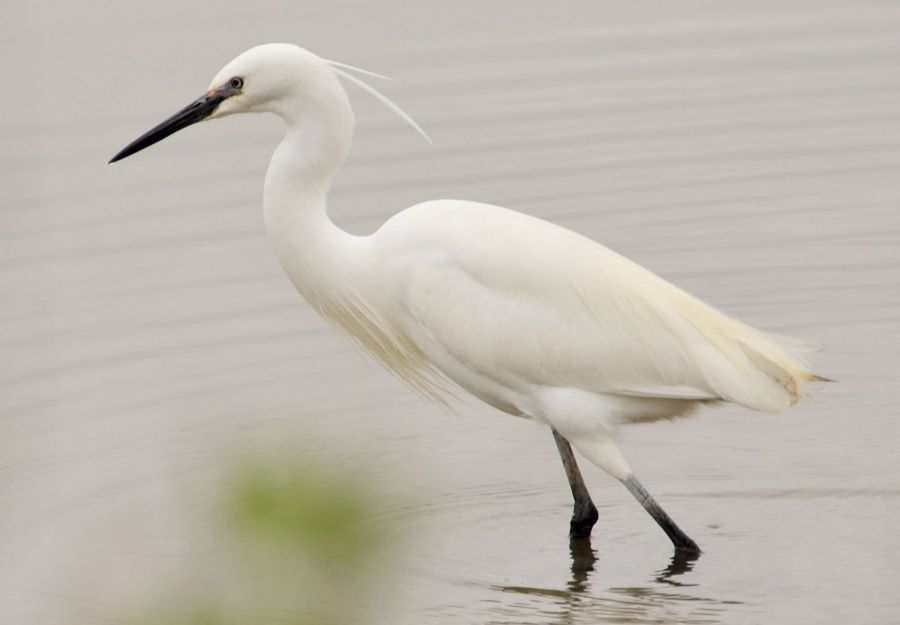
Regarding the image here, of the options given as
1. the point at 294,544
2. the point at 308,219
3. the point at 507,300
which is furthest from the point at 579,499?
the point at 294,544

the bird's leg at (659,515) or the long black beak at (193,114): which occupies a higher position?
the long black beak at (193,114)

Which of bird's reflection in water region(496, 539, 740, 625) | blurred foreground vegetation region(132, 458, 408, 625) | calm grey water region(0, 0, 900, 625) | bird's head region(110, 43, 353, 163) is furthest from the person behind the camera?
calm grey water region(0, 0, 900, 625)

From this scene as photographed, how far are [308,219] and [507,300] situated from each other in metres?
0.72

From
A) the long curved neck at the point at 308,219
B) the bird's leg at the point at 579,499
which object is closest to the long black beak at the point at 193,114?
the long curved neck at the point at 308,219

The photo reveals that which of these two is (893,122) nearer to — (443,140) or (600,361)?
(443,140)

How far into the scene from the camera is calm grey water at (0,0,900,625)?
18.6ft

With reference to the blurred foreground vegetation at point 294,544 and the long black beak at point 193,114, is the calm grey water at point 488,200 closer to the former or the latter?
the blurred foreground vegetation at point 294,544

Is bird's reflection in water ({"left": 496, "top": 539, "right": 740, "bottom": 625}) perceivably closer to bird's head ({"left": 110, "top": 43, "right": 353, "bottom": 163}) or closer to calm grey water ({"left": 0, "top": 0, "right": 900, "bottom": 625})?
calm grey water ({"left": 0, "top": 0, "right": 900, "bottom": 625})

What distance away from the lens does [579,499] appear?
238 inches

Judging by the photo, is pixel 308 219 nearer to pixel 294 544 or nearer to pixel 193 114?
pixel 193 114

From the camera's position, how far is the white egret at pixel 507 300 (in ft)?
18.5

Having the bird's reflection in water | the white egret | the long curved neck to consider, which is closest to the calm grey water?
the bird's reflection in water

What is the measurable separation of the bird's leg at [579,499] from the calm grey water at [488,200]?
80 millimetres

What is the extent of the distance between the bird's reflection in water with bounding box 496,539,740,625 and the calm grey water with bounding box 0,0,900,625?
1cm
